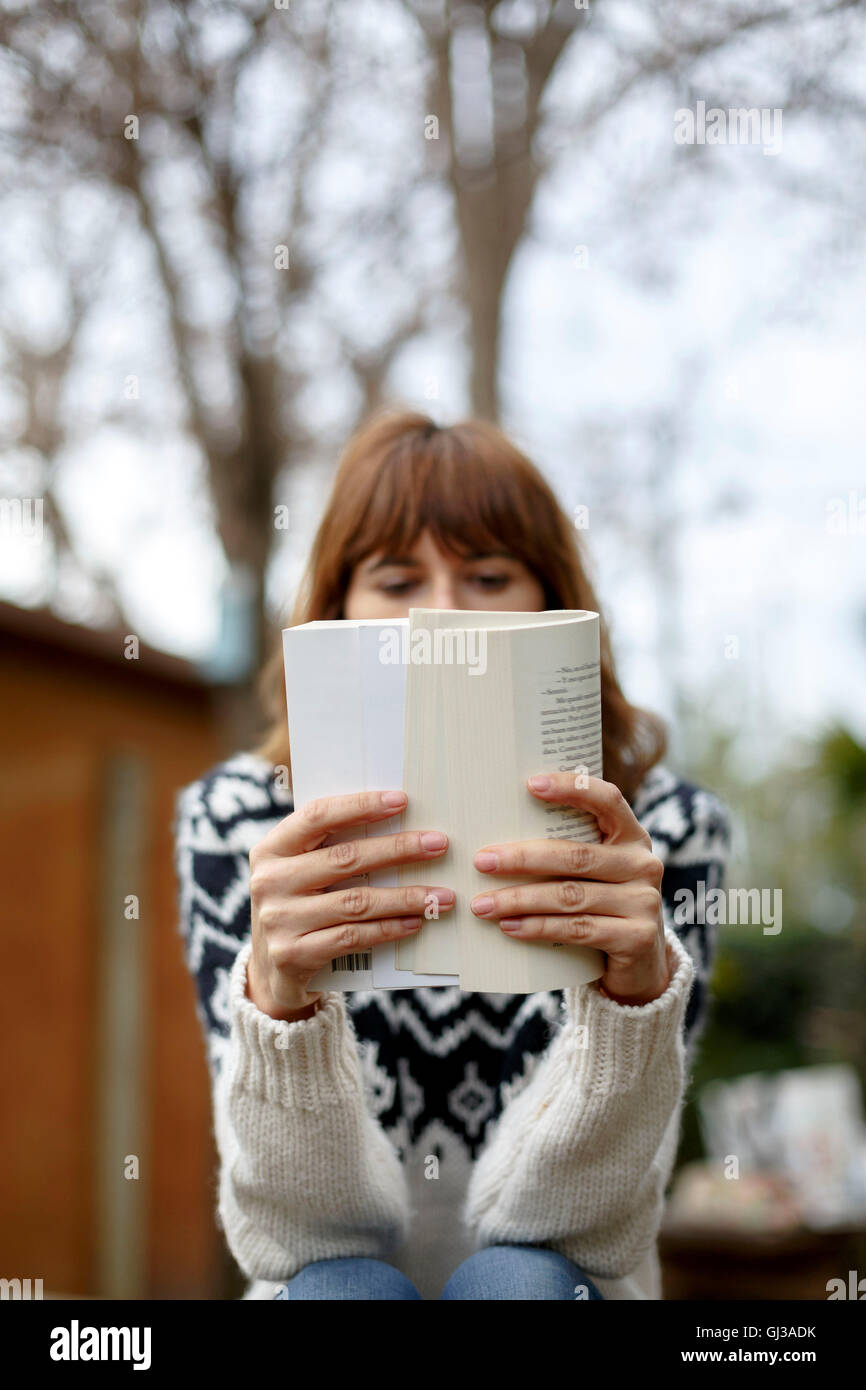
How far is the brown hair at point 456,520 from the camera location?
153 centimetres

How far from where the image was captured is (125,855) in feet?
15.6

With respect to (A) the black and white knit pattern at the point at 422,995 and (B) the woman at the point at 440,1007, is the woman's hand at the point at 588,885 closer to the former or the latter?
(B) the woman at the point at 440,1007

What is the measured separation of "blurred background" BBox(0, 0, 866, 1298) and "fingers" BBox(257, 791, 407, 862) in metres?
1.07

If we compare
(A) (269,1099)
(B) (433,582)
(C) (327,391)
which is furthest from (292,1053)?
(C) (327,391)

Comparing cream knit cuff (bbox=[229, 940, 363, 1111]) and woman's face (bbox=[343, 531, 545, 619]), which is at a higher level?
woman's face (bbox=[343, 531, 545, 619])

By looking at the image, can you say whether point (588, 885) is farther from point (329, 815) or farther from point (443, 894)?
point (329, 815)

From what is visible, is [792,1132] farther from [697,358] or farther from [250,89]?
[250,89]

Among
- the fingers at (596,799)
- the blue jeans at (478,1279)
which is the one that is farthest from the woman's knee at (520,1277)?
the fingers at (596,799)

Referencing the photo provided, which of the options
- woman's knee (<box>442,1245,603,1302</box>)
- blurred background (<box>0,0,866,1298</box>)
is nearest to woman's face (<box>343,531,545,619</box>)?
blurred background (<box>0,0,866,1298</box>)

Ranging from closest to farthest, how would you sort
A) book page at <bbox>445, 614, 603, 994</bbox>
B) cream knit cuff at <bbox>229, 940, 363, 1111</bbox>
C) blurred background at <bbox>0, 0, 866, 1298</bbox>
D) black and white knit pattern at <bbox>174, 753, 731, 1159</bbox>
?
1. book page at <bbox>445, 614, 603, 994</bbox>
2. cream knit cuff at <bbox>229, 940, 363, 1111</bbox>
3. black and white knit pattern at <bbox>174, 753, 731, 1159</bbox>
4. blurred background at <bbox>0, 0, 866, 1298</bbox>

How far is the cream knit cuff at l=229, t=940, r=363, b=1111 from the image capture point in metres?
1.09

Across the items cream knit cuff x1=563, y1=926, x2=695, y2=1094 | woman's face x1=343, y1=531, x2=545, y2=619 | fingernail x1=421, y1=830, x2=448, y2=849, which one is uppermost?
woman's face x1=343, y1=531, x2=545, y2=619

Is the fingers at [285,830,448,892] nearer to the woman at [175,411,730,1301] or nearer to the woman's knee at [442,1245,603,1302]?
the woman at [175,411,730,1301]

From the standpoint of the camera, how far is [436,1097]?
1.52m
